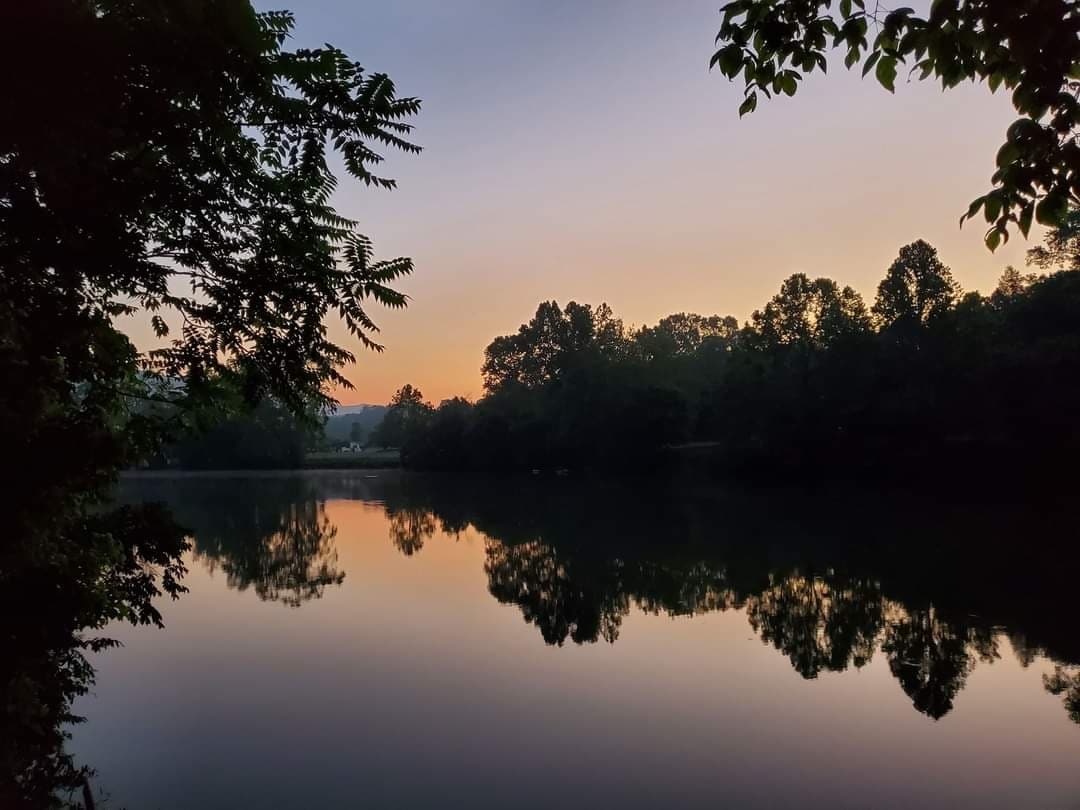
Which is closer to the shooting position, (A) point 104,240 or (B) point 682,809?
(A) point 104,240

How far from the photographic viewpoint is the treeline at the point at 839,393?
4397cm

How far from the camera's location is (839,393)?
178 ft

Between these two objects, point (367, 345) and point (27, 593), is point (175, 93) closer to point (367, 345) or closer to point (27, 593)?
point (367, 345)

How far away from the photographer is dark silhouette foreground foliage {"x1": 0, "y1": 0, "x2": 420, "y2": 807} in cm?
349

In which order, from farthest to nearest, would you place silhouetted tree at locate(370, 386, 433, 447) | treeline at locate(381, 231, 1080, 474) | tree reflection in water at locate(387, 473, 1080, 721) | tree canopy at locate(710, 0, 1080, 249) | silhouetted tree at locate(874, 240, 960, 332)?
1. silhouetted tree at locate(370, 386, 433, 447)
2. silhouetted tree at locate(874, 240, 960, 332)
3. treeline at locate(381, 231, 1080, 474)
4. tree reflection in water at locate(387, 473, 1080, 721)
5. tree canopy at locate(710, 0, 1080, 249)

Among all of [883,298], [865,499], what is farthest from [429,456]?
[865,499]

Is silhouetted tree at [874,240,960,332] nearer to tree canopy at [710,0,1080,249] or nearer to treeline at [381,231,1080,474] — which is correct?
treeline at [381,231,1080,474]

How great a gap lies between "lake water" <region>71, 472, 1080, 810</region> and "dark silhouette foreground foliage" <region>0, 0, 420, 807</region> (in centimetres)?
450

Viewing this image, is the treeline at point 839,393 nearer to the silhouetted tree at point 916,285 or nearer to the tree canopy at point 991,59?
the silhouetted tree at point 916,285

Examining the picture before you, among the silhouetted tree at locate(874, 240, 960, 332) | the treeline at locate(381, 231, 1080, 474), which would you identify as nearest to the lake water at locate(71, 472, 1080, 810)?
the treeline at locate(381, 231, 1080, 474)

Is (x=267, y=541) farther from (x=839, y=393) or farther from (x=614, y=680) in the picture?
(x=839, y=393)

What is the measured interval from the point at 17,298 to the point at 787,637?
13.6 meters

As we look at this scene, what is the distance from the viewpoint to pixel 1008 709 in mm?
10117

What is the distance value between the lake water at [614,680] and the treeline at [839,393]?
21.1 m
